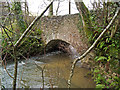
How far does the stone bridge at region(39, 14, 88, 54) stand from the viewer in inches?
149

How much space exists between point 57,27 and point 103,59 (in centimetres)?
284

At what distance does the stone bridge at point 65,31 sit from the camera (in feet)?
12.5

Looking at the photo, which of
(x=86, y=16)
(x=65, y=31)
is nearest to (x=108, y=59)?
(x=86, y=16)

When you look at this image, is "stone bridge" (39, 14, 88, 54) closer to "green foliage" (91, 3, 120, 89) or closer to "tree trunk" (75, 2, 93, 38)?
"tree trunk" (75, 2, 93, 38)

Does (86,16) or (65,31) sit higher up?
(86,16)

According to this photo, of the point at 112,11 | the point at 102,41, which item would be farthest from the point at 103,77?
the point at 112,11

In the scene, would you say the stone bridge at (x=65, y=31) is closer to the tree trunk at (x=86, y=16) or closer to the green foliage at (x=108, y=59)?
the tree trunk at (x=86, y=16)

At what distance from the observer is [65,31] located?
4590 millimetres

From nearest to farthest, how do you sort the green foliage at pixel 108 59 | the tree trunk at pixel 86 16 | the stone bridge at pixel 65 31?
1. the green foliage at pixel 108 59
2. the tree trunk at pixel 86 16
3. the stone bridge at pixel 65 31

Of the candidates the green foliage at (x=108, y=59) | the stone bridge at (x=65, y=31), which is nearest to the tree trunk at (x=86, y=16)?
the green foliage at (x=108, y=59)

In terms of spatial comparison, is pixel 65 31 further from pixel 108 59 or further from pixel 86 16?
pixel 108 59

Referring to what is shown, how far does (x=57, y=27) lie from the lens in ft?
16.1

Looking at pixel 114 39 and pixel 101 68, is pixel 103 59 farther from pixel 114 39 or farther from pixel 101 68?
pixel 114 39

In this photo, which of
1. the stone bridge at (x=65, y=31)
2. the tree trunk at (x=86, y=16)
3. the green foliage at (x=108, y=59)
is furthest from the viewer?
the stone bridge at (x=65, y=31)
